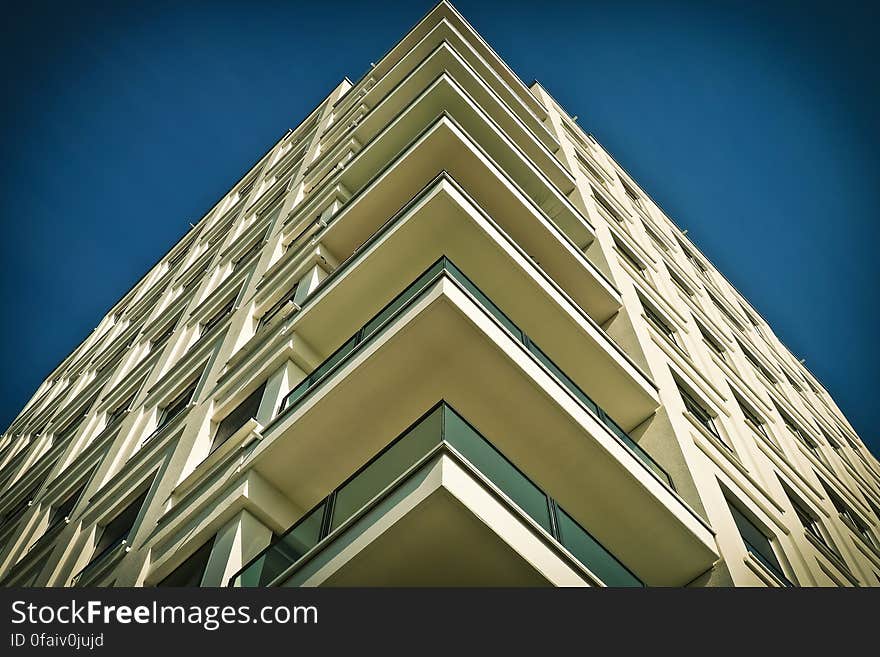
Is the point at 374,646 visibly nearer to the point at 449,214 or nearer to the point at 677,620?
the point at 677,620

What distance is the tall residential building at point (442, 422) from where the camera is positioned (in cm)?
768

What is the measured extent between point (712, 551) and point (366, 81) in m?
25.2

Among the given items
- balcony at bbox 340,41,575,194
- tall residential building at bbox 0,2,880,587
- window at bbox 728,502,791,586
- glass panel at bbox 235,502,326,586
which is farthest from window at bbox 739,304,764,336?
glass panel at bbox 235,502,326,586

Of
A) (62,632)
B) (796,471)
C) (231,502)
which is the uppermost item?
(796,471)

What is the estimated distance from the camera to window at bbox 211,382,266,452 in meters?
12.6

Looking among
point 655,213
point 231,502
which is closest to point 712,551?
point 231,502

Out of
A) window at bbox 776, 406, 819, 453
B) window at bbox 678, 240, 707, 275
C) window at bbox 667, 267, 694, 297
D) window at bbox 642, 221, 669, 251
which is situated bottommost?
window at bbox 776, 406, 819, 453

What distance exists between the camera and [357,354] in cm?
980

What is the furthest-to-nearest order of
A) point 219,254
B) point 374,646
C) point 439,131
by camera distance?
1. point 219,254
2. point 439,131
3. point 374,646

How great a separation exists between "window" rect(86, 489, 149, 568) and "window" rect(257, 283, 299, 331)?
13.1ft

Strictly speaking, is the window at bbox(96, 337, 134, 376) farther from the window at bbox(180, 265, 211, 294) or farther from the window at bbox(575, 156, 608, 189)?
the window at bbox(575, 156, 608, 189)

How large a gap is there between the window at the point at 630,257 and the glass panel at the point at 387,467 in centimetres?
1356

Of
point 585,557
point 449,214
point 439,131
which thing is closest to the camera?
point 585,557

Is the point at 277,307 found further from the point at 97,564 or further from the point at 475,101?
the point at 475,101
